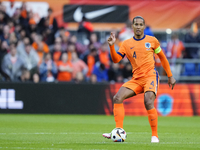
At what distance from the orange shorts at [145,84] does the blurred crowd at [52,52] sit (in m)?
8.03

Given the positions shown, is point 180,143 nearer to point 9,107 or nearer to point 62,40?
point 9,107

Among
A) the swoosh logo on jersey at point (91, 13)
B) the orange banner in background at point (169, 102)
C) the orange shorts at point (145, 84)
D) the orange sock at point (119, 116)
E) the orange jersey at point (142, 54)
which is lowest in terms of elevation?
the orange banner in background at point (169, 102)

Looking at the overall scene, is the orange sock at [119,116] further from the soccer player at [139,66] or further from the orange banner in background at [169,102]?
the orange banner in background at [169,102]

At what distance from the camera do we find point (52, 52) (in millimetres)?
17094

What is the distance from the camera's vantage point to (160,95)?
1589 centimetres

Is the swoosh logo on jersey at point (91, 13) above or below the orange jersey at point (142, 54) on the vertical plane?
above

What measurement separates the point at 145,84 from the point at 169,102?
808 cm

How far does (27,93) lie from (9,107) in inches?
32.9

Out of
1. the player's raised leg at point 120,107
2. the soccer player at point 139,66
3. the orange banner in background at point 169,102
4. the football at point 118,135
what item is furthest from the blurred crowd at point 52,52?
the football at point 118,135

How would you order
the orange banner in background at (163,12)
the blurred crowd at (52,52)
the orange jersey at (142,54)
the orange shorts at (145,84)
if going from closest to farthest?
1. the orange shorts at (145,84)
2. the orange jersey at (142,54)
3. the blurred crowd at (52,52)
4. the orange banner in background at (163,12)

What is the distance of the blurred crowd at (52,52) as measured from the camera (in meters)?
16.1

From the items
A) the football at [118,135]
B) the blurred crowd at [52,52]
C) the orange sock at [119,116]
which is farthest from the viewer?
the blurred crowd at [52,52]

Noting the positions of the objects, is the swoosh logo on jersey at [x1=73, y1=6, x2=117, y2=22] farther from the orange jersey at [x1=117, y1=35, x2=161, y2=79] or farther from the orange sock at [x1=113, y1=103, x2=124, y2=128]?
the orange sock at [x1=113, y1=103, x2=124, y2=128]

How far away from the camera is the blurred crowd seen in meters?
16.1
